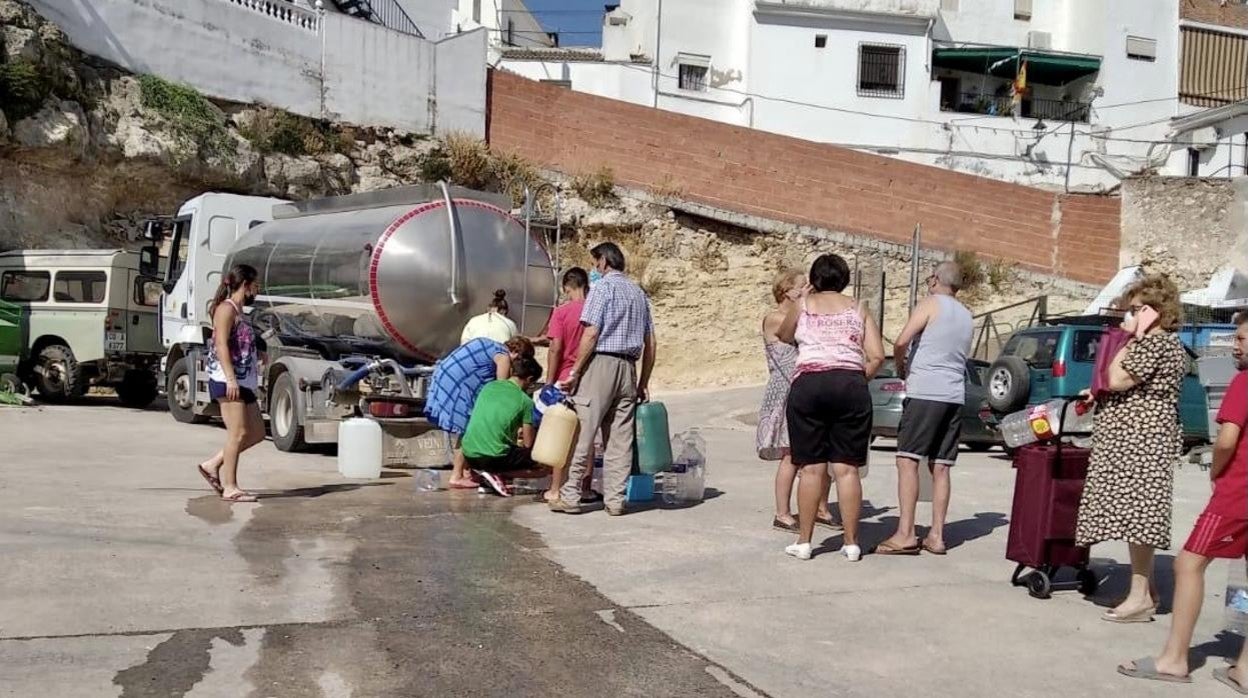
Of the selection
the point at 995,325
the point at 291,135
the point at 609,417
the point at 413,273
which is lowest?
the point at 609,417

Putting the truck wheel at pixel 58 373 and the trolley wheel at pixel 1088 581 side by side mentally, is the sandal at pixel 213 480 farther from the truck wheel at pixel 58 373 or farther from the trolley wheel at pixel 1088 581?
the truck wheel at pixel 58 373

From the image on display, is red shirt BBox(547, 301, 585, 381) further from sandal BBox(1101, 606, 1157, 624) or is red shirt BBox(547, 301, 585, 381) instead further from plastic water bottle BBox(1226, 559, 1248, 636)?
plastic water bottle BBox(1226, 559, 1248, 636)

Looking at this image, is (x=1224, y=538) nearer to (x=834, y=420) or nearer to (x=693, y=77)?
(x=834, y=420)

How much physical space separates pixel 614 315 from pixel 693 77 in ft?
92.7

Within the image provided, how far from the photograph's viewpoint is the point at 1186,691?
4734mm

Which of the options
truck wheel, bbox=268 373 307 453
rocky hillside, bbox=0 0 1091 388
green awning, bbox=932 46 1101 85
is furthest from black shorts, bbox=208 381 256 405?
green awning, bbox=932 46 1101 85

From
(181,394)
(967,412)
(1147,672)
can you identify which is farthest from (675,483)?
(181,394)

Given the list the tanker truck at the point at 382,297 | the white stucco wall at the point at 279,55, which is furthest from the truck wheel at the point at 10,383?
the white stucco wall at the point at 279,55

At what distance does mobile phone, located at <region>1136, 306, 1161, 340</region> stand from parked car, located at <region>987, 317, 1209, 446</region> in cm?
948

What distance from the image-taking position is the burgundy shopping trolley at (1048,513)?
20.1 feet

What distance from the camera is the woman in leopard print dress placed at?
561cm

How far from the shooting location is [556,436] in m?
8.51

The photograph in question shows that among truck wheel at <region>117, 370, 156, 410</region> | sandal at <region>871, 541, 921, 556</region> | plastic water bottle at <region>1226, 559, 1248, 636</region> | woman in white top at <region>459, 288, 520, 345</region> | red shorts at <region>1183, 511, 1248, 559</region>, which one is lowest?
truck wheel at <region>117, 370, 156, 410</region>

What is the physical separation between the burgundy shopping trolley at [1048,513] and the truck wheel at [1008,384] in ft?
28.6
